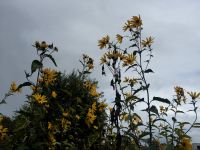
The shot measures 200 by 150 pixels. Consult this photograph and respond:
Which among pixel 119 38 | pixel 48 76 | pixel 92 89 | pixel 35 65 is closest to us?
pixel 35 65

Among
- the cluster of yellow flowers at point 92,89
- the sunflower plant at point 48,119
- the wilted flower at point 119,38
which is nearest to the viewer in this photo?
the sunflower plant at point 48,119

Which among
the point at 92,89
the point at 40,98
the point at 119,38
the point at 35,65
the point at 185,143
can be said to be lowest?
the point at 185,143

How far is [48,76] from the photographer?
4805 mm

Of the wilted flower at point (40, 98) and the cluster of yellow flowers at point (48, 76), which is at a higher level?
the cluster of yellow flowers at point (48, 76)

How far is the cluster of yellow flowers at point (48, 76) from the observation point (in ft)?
15.5

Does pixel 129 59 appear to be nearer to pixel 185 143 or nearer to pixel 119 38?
pixel 119 38

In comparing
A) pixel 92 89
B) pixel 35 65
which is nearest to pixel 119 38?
pixel 92 89

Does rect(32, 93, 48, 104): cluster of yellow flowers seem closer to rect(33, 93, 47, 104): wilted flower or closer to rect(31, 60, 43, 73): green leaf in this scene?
rect(33, 93, 47, 104): wilted flower

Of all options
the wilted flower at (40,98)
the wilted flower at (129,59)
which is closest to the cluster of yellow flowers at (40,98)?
the wilted flower at (40,98)

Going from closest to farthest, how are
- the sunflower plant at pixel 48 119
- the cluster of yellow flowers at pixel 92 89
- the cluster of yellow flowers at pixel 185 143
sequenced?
the sunflower plant at pixel 48 119 < the cluster of yellow flowers at pixel 185 143 < the cluster of yellow flowers at pixel 92 89

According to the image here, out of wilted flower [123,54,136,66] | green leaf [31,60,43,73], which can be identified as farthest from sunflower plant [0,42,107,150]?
wilted flower [123,54,136,66]

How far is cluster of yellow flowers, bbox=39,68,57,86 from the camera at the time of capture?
4720 mm

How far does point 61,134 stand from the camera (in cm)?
539

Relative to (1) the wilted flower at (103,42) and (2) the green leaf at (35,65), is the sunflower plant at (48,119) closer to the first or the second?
(2) the green leaf at (35,65)
